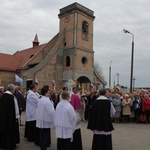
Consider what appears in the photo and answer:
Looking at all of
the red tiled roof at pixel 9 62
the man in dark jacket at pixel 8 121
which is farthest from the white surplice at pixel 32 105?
the red tiled roof at pixel 9 62

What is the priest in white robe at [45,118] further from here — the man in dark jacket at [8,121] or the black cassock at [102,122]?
the black cassock at [102,122]

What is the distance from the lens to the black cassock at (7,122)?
22.5ft

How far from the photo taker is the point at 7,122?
270 inches

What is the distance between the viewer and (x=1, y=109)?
22.9 feet

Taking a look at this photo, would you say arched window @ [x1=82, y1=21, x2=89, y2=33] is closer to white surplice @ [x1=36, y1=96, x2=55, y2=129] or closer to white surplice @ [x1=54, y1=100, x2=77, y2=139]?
white surplice @ [x1=36, y1=96, x2=55, y2=129]

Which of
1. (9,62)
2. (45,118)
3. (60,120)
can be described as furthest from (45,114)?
(9,62)

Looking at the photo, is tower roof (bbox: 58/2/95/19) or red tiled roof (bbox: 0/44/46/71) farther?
red tiled roof (bbox: 0/44/46/71)

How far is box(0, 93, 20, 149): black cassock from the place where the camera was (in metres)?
6.84

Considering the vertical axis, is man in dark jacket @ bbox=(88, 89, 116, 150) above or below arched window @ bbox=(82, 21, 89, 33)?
below

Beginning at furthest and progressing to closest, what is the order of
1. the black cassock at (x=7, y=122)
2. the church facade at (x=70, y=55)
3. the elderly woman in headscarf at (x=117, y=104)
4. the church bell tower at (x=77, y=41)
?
the church bell tower at (x=77, y=41)
the church facade at (x=70, y=55)
the elderly woman in headscarf at (x=117, y=104)
the black cassock at (x=7, y=122)

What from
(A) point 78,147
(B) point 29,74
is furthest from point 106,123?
(B) point 29,74

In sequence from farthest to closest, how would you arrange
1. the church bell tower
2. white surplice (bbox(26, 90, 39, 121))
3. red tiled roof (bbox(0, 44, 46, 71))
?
red tiled roof (bbox(0, 44, 46, 71)) < the church bell tower < white surplice (bbox(26, 90, 39, 121))

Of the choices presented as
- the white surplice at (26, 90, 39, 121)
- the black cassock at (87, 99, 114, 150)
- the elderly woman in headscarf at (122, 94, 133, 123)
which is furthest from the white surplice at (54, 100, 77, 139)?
the elderly woman in headscarf at (122, 94, 133, 123)

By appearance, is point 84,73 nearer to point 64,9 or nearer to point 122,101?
point 64,9
